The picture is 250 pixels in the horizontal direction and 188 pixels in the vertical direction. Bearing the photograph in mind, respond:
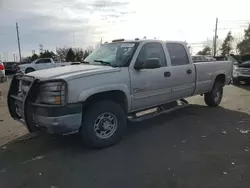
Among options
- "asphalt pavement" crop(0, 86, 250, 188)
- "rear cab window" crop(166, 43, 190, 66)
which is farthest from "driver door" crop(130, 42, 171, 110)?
"asphalt pavement" crop(0, 86, 250, 188)

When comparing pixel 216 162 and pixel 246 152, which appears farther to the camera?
pixel 246 152

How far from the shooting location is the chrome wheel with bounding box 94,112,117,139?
4.62 m

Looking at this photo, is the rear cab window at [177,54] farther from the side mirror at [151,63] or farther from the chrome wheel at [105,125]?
the chrome wheel at [105,125]

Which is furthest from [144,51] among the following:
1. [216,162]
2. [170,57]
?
[216,162]

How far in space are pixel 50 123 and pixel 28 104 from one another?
0.54m

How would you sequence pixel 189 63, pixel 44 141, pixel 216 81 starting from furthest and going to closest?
pixel 216 81 → pixel 189 63 → pixel 44 141

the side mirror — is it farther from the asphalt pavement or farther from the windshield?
the asphalt pavement

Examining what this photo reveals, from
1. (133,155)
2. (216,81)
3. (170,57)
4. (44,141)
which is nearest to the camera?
(133,155)

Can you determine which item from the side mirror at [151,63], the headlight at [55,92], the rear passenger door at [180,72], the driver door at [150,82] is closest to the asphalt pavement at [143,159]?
the driver door at [150,82]

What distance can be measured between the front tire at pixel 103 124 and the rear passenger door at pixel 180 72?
1.71m

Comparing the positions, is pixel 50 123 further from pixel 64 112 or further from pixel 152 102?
pixel 152 102

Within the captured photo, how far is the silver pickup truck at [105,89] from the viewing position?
4.11 m

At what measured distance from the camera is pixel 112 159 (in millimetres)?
4238

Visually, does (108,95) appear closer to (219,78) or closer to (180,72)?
(180,72)
